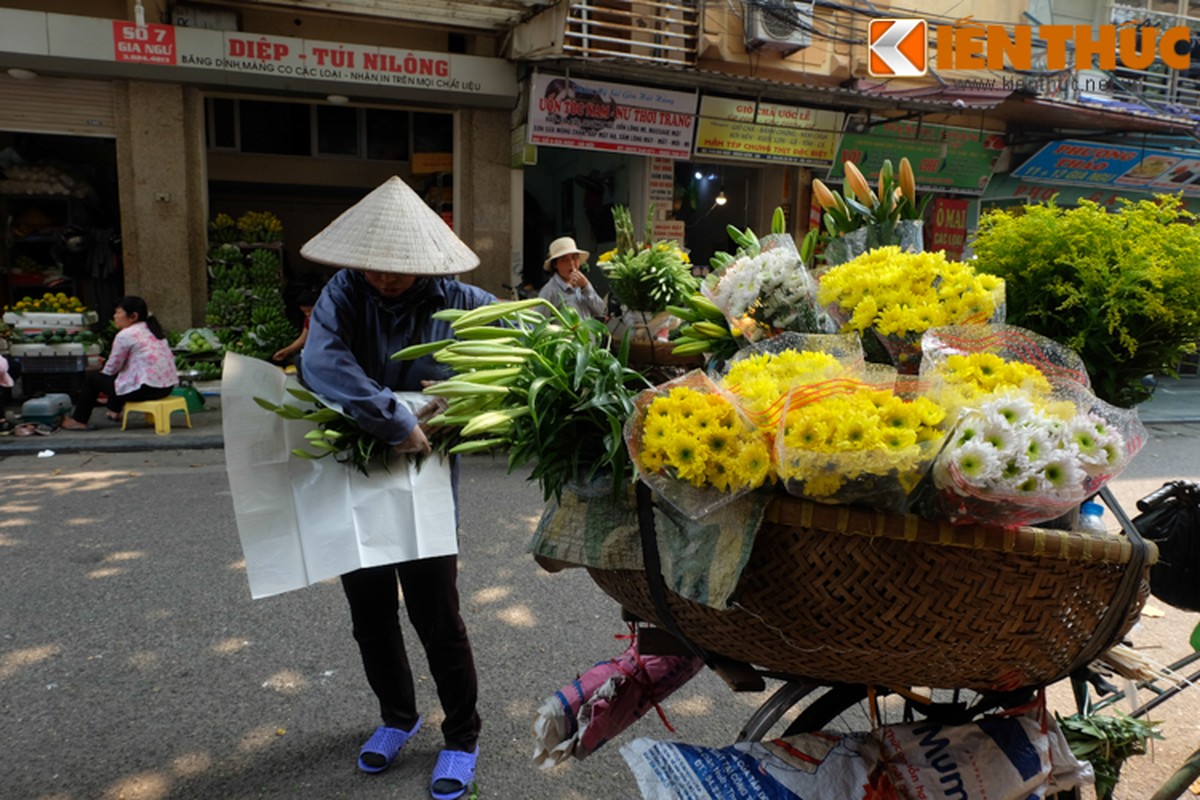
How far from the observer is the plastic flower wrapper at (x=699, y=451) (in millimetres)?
1112

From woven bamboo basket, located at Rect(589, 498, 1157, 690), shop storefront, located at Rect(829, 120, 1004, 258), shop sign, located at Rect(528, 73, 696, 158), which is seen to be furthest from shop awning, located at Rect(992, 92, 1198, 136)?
woven bamboo basket, located at Rect(589, 498, 1157, 690)

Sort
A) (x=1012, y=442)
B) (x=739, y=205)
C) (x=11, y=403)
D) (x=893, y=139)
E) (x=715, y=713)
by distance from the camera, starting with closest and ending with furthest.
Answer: (x=1012, y=442), (x=715, y=713), (x=11, y=403), (x=893, y=139), (x=739, y=205)

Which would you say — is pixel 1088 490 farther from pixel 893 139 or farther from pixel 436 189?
pixel 893 139

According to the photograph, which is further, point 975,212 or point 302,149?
point 975,212

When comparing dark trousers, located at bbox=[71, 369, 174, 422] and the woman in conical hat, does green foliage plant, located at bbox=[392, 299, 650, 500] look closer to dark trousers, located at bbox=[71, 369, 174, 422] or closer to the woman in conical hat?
A: the woman in conical hat

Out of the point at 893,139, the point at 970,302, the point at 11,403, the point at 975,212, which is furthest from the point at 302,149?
the point at 970,302

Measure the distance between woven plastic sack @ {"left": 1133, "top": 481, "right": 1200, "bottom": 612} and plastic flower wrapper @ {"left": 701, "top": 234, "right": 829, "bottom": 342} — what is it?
134cm

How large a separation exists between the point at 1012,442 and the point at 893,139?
40.4ft

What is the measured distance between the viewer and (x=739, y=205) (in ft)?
42.7

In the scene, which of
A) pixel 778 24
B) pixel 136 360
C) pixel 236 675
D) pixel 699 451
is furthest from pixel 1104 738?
pixel 778 24

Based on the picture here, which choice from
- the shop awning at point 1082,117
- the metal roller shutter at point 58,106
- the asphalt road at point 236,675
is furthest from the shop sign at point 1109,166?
the metal roller shutter at point 58,106

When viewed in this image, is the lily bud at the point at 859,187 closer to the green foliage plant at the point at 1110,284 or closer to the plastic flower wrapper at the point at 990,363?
the green foliage plant at the point at 1110,284

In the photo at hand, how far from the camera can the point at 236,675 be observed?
10.4ft

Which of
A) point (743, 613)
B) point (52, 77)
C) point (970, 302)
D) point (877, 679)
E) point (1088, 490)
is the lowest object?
point (877, 679)
